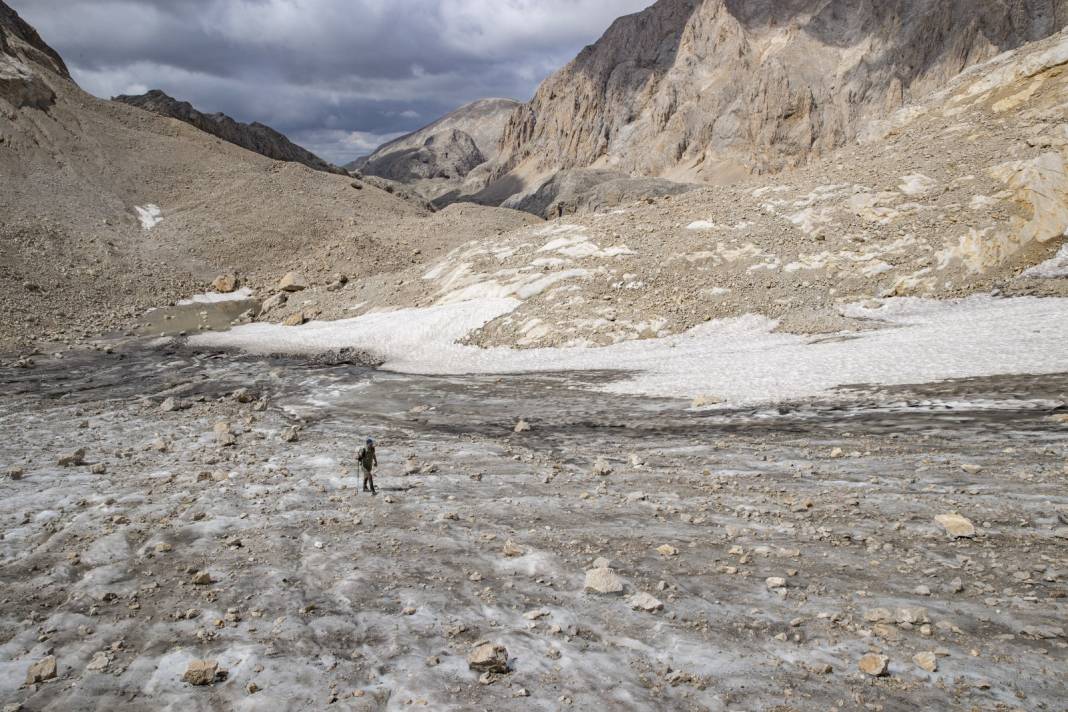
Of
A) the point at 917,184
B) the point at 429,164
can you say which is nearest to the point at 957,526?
the point at 917,184

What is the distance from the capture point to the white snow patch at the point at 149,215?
Result: 43.8 meters

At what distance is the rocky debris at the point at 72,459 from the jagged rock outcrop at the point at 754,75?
102271 mm

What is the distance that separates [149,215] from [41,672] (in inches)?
1840

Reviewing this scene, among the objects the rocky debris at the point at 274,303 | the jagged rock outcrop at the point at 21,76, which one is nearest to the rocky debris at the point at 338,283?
the rocky debris at the point at 274,303

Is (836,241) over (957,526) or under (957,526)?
over

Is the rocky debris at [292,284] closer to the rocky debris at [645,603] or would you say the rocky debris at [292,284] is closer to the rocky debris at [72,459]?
the rocky debris at [72,459]

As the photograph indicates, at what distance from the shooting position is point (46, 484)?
11219 mm

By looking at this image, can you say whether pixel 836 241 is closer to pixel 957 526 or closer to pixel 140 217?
pixel 957 526

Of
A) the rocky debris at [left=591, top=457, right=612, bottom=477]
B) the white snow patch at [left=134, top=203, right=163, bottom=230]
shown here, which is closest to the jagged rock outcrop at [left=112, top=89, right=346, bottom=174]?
the white snow patch at [left=134, top=203, right=163, bottom=230]

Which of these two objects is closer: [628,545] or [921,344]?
[628,545]

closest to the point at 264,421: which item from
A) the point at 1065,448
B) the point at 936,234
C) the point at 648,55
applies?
the point at 1065,448

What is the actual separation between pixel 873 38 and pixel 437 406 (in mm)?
107158

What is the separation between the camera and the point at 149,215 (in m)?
44.8

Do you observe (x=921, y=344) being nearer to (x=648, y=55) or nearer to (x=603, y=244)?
(x=603, y=244)
